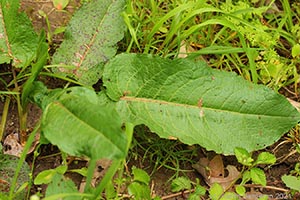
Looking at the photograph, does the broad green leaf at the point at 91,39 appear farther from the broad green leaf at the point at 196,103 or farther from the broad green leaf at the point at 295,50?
the broad green leaf at the point at 295,50

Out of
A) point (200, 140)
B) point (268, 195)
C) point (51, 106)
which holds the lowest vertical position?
point (268, 195)

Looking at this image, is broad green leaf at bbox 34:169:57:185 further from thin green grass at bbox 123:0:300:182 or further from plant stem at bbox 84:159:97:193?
thin green grass at bbox 123:0:300:182

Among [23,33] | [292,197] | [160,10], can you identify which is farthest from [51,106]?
[292,197]

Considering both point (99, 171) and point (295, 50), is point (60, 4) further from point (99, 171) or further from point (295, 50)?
point (295, 50)

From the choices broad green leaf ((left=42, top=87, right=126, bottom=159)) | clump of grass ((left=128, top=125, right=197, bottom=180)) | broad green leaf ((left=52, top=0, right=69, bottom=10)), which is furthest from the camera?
broad green leaf ((left=52, top=0, right=69, bottom=10))

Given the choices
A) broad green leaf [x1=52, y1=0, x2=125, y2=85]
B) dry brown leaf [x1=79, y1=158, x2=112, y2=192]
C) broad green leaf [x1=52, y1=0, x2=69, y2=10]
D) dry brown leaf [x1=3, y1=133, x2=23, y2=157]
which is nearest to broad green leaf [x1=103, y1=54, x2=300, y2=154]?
broad green leaf [x1=52, y1=0, x2=125, y2=85]

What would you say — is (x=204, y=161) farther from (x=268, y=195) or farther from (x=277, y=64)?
(x=277, y=64)
